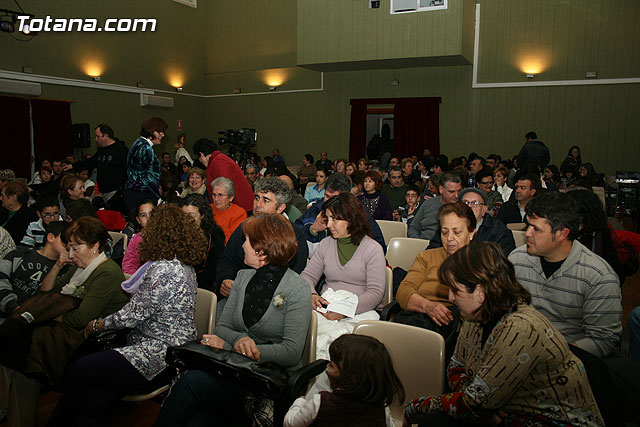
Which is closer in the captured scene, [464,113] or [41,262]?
[41,262]

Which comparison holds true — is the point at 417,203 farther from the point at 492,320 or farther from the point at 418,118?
the point at 418,118

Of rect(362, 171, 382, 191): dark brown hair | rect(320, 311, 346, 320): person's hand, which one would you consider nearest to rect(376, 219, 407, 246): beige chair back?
rect(362, 171, 382, 191): dark brown hair

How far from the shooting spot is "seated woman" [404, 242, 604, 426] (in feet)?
4.62

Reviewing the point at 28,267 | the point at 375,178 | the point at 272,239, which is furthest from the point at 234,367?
the point at 375,178

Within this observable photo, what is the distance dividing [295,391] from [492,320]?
2.56 feet

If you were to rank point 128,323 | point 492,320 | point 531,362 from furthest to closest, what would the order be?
1. point 128,323
2. point 492,320
3. point 531,362

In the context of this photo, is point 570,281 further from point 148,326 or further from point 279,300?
point 148,326

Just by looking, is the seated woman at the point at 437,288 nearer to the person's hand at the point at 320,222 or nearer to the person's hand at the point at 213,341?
the person's hand at the point at 320,222

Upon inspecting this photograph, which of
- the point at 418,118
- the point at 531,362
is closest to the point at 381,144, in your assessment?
the point at 418,118

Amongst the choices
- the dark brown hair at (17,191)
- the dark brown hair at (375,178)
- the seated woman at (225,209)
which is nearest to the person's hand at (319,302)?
the seated woman at (225,209)

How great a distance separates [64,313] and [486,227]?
2566 millimetres

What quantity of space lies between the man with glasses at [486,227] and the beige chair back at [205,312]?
160cm

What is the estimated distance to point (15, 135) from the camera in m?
10.5

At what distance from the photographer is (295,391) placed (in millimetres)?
1743
